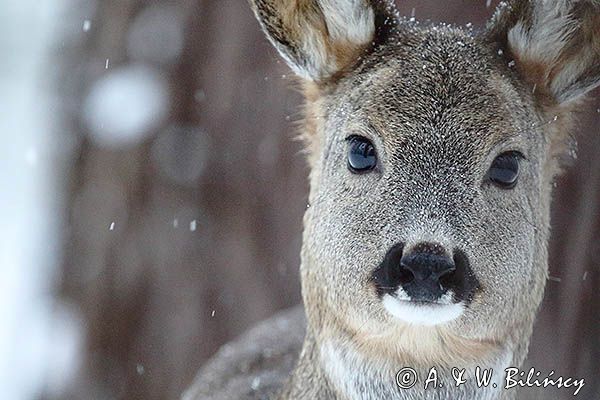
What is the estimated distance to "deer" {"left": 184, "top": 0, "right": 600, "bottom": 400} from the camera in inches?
161

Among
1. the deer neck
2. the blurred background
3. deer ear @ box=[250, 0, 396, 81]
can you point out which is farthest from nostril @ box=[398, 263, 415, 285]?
the blurred background

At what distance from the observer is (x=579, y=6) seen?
4.72 meters

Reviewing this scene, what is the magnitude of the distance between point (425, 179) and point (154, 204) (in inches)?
209

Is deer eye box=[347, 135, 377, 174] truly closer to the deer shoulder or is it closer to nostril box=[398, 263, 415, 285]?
nostril box=[398, 263, 415, 285]

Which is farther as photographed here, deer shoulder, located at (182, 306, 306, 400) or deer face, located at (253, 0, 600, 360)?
deer shoulder, located at (182, 306, 306, 400)

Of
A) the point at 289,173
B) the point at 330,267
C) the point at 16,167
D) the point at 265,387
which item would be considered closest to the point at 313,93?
the point at 330,267

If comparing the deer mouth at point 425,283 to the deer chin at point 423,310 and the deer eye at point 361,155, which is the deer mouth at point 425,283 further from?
the deer eye at point 361,155

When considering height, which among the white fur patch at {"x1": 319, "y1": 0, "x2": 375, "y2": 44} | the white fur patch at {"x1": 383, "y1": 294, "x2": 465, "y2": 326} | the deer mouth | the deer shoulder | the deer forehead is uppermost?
the white fur patch at {"x1": 319, "y1": 0, "x2": 375, "y2": 44}

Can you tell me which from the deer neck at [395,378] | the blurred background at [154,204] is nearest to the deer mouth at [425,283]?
the deer neck at [395,378]

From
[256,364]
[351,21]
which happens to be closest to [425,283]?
[351,21]

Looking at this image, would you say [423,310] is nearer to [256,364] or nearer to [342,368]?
[342,368]

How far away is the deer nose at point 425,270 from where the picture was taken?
12.5 ft

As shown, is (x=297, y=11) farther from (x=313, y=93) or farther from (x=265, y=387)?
(x=265, y=387)

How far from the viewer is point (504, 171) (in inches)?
170
